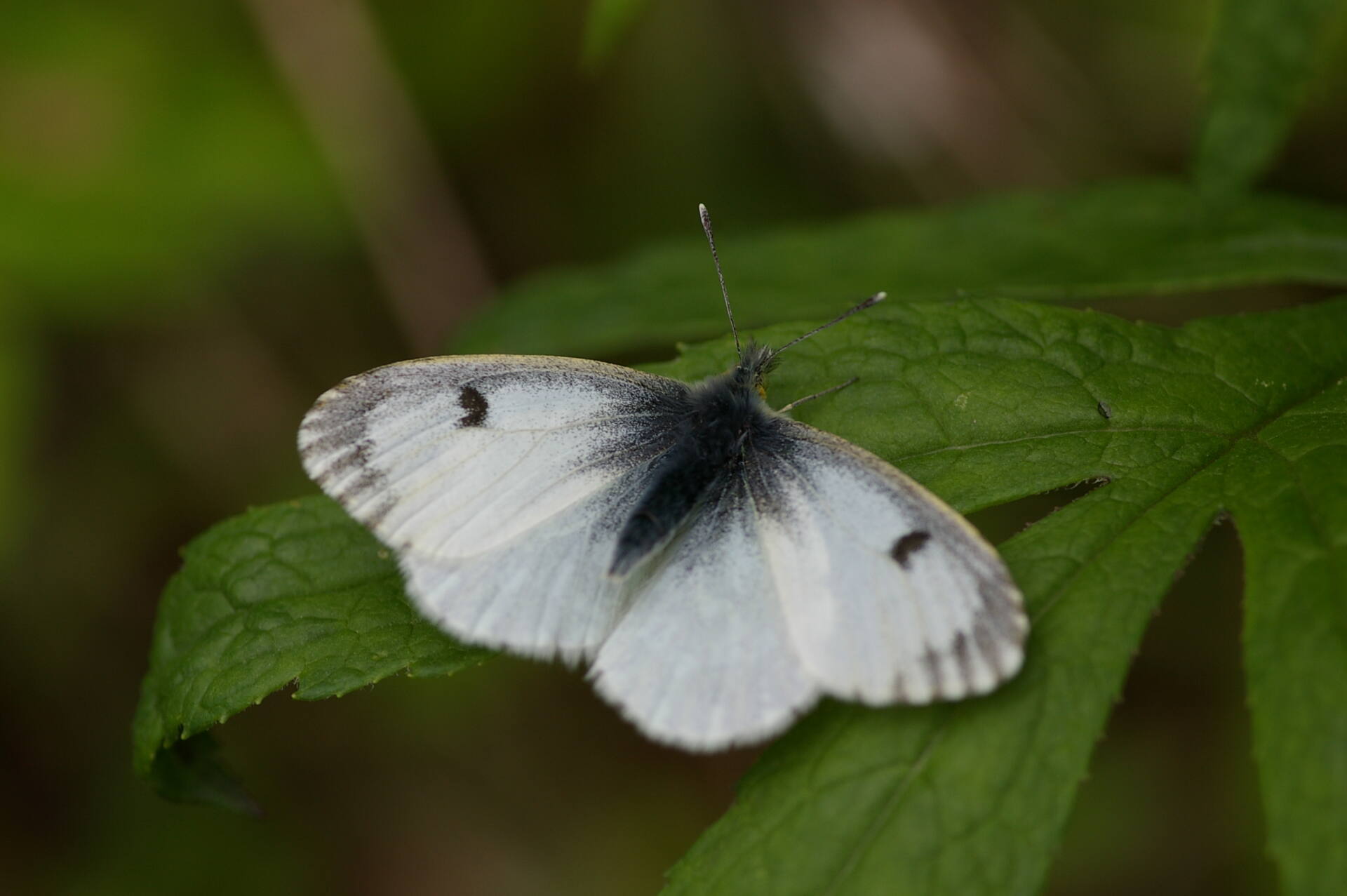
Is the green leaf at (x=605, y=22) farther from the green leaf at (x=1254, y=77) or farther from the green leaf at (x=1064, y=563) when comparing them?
the green leaf at (x=1254, y=77)

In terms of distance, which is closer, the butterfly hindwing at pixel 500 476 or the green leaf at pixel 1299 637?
the green leaf at pixel 1299 637

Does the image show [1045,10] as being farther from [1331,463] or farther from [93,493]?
[93,493]

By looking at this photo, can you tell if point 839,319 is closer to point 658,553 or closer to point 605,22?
point 658,553

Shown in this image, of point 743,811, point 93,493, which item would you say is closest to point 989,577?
point 743,811

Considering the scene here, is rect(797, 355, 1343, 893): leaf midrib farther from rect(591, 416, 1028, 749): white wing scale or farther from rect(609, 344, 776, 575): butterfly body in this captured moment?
rect(609, 344, 776, 575): butterfly body

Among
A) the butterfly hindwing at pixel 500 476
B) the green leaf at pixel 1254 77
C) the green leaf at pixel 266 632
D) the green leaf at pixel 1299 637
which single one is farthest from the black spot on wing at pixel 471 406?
the green leaf at pixel 1254 77

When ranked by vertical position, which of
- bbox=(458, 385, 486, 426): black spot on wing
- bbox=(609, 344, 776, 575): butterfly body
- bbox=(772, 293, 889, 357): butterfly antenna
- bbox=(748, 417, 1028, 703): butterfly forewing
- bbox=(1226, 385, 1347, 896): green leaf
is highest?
bbox=(458, 385, 486, 426): black spot on wing

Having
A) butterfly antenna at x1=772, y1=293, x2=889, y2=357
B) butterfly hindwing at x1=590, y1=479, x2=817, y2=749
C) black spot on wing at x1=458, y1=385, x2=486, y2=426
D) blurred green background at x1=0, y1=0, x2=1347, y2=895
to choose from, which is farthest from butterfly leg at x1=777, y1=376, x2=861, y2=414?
blurred green background at x1=0, y1=0, x2=1347, y2=895

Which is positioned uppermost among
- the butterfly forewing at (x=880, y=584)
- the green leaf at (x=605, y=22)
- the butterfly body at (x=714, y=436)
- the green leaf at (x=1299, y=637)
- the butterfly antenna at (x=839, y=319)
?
the green leaf at (x=605, y=22)
